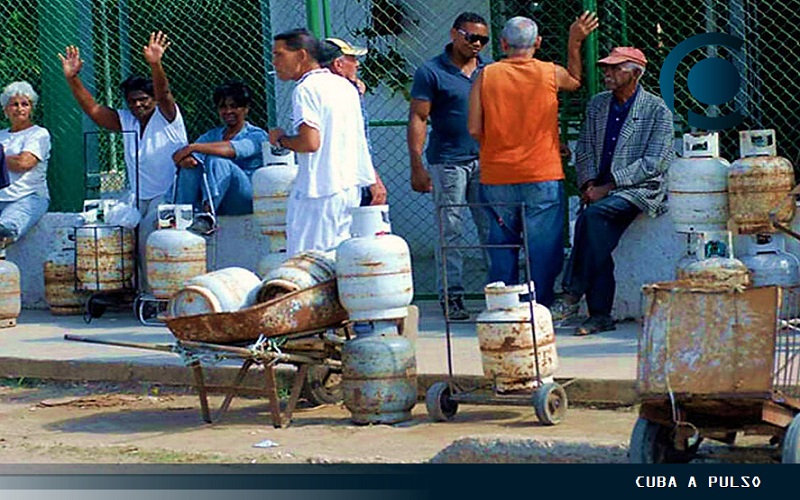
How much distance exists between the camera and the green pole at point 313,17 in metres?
11.5

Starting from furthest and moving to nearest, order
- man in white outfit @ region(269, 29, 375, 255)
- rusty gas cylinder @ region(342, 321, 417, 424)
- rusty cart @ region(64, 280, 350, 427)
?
man in white outfit @ region(269, 29, 375, 255) < rusty gas cylinder @ region(342, 321, 417, 424) < rusty cart @ region(64, 280, 350, 427)

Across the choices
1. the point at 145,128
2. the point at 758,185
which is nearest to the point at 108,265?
the point at 145,128

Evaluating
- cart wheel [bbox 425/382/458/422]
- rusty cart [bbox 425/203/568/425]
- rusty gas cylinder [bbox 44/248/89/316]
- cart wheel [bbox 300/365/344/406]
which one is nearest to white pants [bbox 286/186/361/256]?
cart wheel [bbox 300/365/344/406]

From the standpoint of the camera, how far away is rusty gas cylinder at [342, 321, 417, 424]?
8.50 m

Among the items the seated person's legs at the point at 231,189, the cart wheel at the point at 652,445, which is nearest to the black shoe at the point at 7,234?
the seated person's legs at the point at 231,189

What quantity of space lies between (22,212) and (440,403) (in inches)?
226

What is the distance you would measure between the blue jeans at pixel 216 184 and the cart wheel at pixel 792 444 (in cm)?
635

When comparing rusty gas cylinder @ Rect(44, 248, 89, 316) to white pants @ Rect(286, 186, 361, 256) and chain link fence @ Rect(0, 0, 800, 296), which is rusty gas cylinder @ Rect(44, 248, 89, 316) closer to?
chain link fence @ Rect(0, 0, 800, 296)

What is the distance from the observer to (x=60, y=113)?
1359 cm

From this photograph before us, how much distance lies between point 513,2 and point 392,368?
5.10 meters

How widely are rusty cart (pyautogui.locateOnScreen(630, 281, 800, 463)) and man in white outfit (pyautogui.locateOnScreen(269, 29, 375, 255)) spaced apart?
9.81 feet

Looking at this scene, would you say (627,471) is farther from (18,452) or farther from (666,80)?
(666,80)

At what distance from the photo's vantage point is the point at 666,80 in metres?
10.9

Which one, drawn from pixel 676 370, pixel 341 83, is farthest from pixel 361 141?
pixel 676 370
